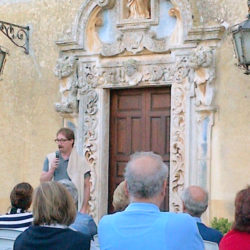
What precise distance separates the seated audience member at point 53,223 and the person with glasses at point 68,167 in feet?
11.0

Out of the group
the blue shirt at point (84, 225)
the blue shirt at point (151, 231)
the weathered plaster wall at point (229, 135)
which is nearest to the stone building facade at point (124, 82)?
the weathered plaster wall at point (229, 135)

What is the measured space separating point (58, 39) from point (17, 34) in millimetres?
737

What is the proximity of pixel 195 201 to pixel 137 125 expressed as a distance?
186 inches

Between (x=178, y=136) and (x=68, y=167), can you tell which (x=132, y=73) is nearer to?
(x=178, y=136)

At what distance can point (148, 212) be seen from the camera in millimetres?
3553

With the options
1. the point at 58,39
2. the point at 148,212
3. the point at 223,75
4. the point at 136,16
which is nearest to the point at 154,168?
the point at 148,212

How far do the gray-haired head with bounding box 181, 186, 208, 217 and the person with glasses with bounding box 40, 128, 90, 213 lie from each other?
2311 millimetres

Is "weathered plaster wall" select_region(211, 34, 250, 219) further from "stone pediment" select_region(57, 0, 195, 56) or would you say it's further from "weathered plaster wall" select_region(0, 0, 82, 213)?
"weathered plaster wall" select_region(0, 0, 82, 213)

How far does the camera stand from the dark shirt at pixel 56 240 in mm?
4023

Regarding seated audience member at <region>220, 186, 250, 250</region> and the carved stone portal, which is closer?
seated audience member at <region>220, 186, 250, 250</region>

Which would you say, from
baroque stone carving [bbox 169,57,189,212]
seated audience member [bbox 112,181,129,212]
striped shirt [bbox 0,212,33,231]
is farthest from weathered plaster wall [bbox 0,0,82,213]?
seated audience member [bbox 112,181,129,212]

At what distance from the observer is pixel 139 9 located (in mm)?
9766

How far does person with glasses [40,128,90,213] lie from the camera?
752cm

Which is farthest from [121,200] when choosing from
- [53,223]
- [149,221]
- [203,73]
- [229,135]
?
[203,73]
